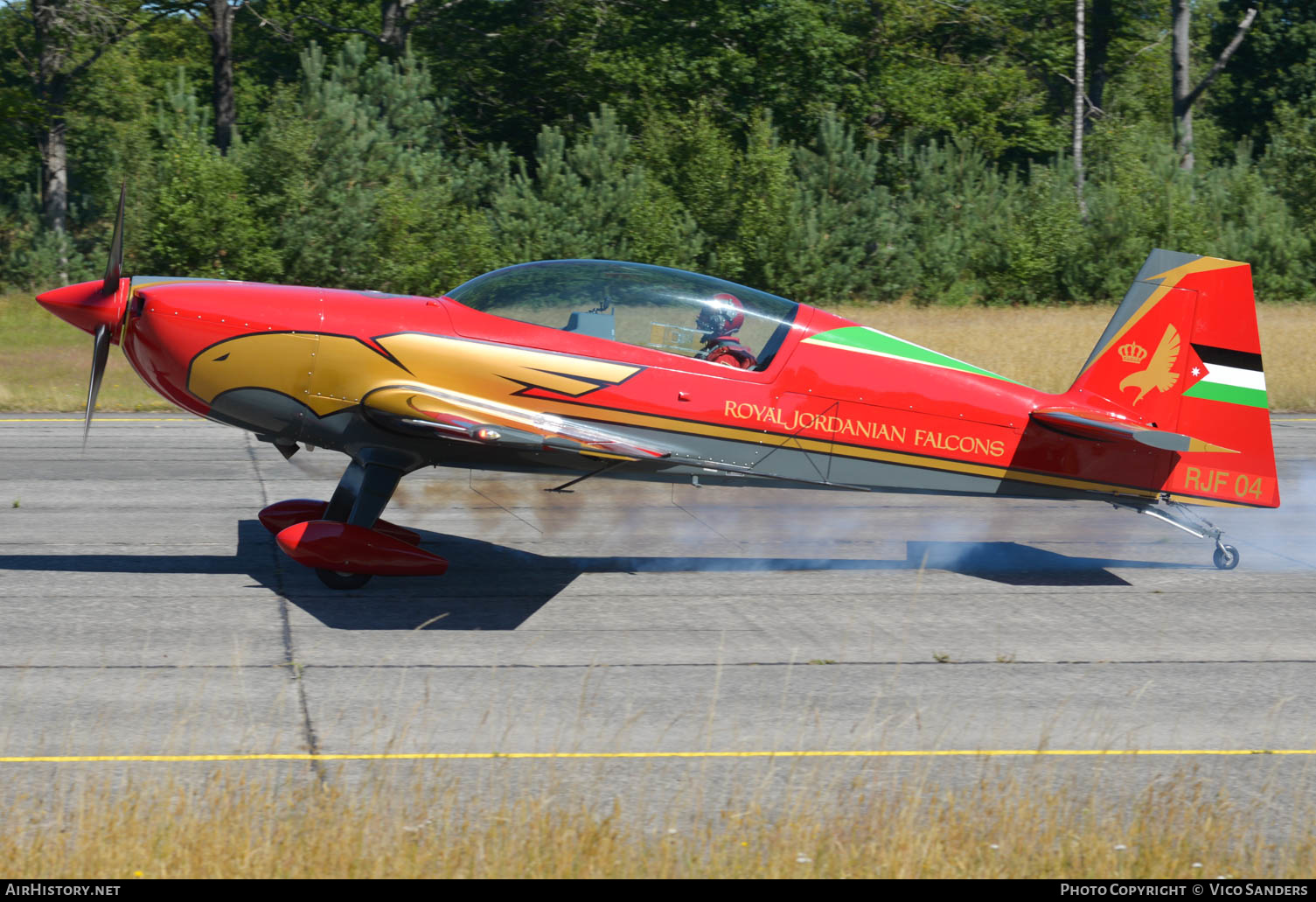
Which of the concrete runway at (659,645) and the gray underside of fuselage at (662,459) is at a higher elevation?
the gray underside of fuselage at (662,459)

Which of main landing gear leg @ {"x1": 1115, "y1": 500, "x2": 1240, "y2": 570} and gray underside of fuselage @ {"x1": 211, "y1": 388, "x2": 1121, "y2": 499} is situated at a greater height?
gray underside of fuselage @ {"x1": 211, "y1": 388, "x2": 1121, "y2": 499}

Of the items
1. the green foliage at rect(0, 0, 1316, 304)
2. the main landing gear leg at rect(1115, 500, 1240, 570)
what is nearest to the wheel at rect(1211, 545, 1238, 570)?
the main landing gear leg at rect(1115, 500, 1240, 570)

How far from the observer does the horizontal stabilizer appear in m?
8.84

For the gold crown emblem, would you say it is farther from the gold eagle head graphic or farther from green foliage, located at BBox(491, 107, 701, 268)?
green foliage, located at BBox(491, 107, 701, 268)

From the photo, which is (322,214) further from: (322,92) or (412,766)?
(412,766)

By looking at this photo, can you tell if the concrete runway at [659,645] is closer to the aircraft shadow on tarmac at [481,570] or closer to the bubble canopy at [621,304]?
the aircraft shadow on tarmac at [481,570]

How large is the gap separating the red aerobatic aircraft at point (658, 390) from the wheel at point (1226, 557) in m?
0.46

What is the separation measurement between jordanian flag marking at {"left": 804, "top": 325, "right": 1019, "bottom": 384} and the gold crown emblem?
1.14 m

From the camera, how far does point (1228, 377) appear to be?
31.3 feet

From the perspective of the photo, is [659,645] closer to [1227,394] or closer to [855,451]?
[855,451]

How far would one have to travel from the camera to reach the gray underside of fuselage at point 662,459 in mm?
8461

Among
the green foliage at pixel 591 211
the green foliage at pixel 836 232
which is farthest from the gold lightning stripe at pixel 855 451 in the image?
the green foliage at pixel 836 232

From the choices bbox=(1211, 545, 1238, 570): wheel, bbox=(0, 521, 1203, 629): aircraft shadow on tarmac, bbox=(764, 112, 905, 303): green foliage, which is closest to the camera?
bbox=(0, 521, 1203, 629): aircraft shadow on tarmac

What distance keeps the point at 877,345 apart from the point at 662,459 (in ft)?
6.62
